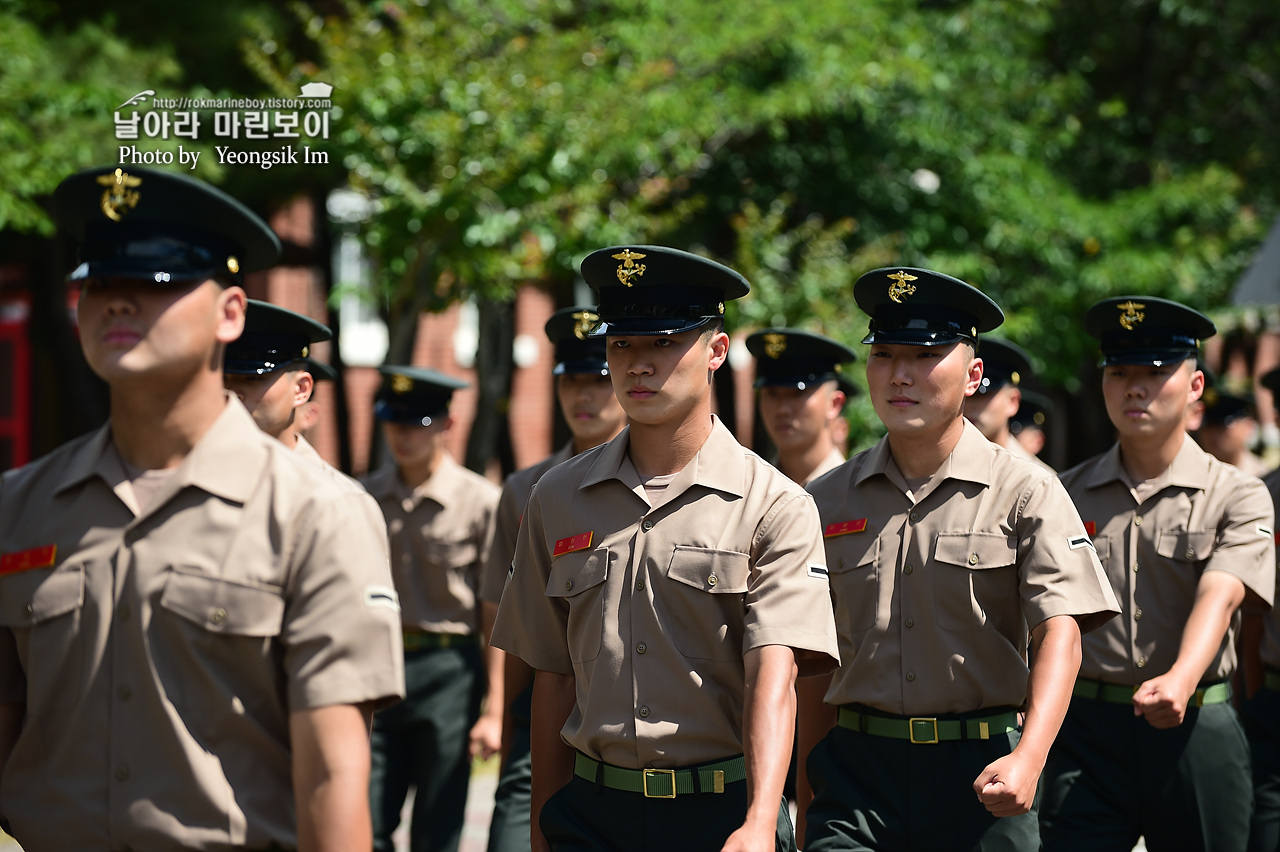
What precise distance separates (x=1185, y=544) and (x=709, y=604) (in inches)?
98.2

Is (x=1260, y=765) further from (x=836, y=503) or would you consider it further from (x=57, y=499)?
(x=57, y=499)

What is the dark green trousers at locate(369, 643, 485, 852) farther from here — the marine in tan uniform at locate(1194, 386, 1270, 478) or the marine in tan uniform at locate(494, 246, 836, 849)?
the marine in tan uniform at locate(1194, 386, 1270, 478)

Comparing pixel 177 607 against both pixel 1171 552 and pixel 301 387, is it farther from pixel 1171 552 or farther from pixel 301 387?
pixel 1171 552

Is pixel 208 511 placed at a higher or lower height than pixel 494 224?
lower

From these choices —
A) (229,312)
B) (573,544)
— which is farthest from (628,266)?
(229,312)

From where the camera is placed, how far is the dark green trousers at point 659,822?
133 inches

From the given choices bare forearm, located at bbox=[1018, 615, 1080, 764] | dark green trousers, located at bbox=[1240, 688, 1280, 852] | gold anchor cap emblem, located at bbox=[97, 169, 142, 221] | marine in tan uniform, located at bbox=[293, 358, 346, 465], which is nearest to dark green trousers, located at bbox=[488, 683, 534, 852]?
marine in tan uniform, located at bbox=[293, 358, 346, 465]

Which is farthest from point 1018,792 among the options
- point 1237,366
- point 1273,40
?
point 1237,366

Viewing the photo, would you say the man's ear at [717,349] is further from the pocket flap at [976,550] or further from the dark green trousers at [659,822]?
the dark green trousers at [659,822]

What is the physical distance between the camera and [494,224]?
28.5 ft

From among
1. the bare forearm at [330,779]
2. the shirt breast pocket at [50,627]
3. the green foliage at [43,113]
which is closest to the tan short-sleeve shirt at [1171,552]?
the bare forearm at [330,779]

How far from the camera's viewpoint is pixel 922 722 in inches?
159

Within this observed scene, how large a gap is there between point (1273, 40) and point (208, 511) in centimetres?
1632

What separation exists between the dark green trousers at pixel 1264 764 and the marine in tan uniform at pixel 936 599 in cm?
197
